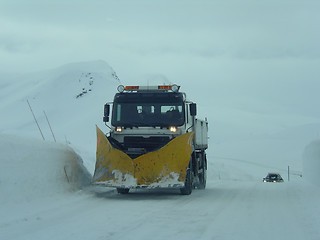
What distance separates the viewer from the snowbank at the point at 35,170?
1166cm

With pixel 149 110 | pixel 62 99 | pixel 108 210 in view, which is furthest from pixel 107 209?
pixel 62 99

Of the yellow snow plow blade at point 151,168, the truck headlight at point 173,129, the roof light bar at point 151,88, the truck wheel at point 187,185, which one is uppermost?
the roof light bar at point 151,88

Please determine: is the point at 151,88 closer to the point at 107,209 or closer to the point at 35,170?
the point at 35,170

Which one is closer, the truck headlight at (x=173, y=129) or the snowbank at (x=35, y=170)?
the snowbank at (x=35, y=170)

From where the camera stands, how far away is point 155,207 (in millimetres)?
11336

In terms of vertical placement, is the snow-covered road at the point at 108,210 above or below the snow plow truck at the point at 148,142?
below

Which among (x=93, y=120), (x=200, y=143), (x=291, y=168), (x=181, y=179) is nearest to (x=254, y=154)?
(x=291, y=168)

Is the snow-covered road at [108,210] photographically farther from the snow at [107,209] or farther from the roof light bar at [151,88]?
the roof light bar at [151,88]

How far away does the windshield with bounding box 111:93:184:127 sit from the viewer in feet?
47.1

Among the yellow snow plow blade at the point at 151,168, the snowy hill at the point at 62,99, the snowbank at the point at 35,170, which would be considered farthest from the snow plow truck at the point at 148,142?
the snowy hill at the point at 62,99

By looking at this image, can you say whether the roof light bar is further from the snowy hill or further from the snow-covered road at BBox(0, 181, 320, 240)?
the snowy hill

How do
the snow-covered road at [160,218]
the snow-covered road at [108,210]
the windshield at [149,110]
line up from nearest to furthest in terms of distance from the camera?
1. the snow-covered road at [160,218]
2. the snow-covered road at [108,210]
3. the windshield at [149,110]

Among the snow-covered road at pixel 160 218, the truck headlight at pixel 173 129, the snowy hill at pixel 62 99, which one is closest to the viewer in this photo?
the snow-covered road at pixel 160 218

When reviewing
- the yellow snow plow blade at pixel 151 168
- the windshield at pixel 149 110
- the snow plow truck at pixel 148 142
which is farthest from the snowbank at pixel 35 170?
the windshield at pixel 149 110
